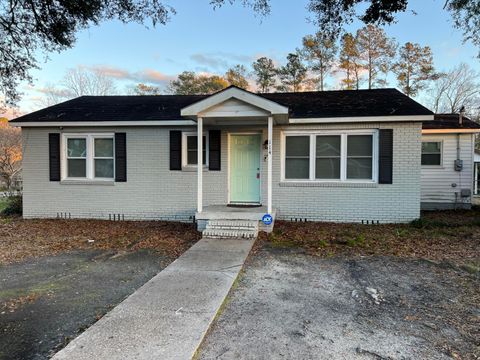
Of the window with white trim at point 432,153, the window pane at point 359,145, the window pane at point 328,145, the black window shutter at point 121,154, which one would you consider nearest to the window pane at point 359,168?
the window pane at point 359,145

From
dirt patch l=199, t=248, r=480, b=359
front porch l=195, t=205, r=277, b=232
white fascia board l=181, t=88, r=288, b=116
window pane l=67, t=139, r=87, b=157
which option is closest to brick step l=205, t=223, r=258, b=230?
front porch l=195, t=205, r=277, b=232

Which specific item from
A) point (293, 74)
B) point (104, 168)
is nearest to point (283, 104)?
point (104, 168)

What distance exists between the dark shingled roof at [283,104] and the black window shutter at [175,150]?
→ 1.61ft

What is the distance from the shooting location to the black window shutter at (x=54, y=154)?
968cm

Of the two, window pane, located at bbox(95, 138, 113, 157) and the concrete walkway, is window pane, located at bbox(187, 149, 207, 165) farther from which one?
the concrete walkway

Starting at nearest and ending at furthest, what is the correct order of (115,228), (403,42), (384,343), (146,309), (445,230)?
(384,343)
(146,309)
(445,230)
(115,228)
(403,42)

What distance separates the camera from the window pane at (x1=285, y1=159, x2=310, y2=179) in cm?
906

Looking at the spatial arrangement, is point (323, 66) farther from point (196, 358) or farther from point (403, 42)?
point (196, 358)

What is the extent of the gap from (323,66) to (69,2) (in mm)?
21073

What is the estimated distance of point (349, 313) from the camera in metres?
3.60

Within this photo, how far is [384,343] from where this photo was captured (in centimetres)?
296

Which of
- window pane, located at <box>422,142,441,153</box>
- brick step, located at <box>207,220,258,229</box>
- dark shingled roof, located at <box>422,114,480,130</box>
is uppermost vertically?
dark shingled roof, located at <box>422,114,480,130</box>

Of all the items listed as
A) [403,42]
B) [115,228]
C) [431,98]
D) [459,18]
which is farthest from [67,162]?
[431,98]

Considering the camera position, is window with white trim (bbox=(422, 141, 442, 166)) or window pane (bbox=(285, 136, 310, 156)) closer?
window pane (bbox=(285, 136, 310, 156))
